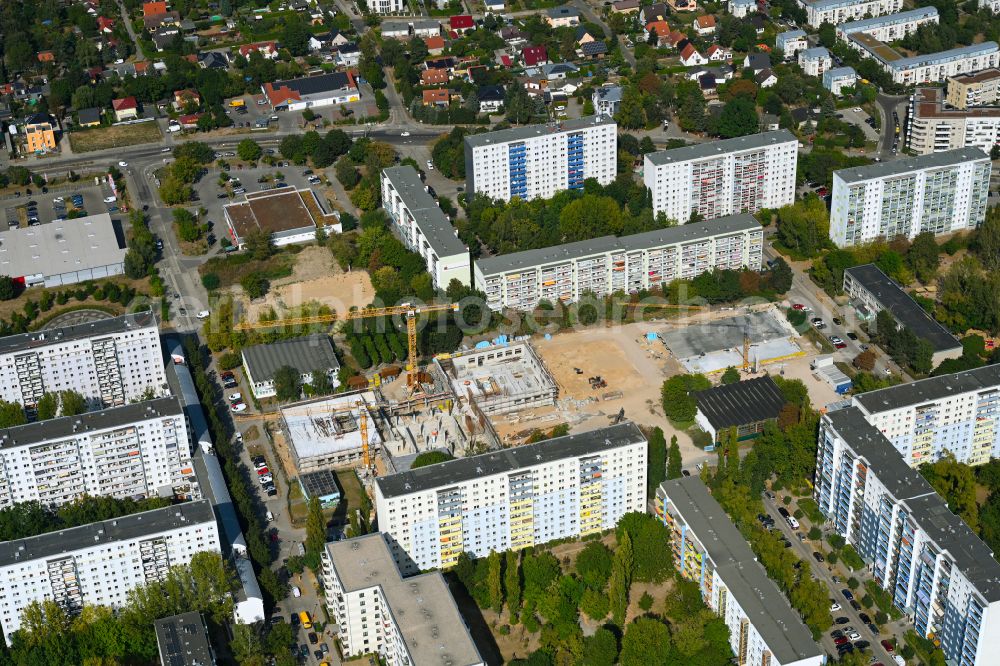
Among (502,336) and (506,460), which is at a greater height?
(506,460)

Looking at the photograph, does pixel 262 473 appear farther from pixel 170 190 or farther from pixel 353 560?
pixel 170 190

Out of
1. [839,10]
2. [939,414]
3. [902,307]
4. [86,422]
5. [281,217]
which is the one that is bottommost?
[902,307]

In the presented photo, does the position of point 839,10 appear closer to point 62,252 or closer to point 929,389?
point 929,389

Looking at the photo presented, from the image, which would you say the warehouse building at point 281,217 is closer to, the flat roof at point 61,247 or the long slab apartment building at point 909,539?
the flat roof at point 61,247

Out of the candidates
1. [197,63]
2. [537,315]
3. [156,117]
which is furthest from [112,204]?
[537,315]

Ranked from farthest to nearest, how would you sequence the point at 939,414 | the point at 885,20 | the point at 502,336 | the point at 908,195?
the point at 885,20 → the point at 908,195 → the point at 502,336 → the point at 939,414

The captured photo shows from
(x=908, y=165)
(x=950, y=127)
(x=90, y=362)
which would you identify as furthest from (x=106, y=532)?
(x=950, y=127)
